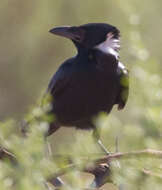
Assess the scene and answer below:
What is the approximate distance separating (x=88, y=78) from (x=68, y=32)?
0.25 metres

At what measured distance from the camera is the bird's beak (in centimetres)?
379

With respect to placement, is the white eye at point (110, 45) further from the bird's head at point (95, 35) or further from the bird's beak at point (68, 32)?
the bird's beak at point (68, 32)

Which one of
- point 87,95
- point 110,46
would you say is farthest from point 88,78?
point 110,46

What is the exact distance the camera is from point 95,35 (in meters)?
3.82

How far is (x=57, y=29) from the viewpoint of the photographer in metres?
3.81

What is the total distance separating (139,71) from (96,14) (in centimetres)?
466

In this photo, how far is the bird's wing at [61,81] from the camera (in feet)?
12.6

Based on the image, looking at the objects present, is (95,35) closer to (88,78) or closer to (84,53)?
(84,53)

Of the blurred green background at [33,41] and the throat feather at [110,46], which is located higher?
the throat feather at [110,46]

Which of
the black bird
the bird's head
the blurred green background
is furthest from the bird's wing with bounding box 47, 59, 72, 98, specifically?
the blurred green background

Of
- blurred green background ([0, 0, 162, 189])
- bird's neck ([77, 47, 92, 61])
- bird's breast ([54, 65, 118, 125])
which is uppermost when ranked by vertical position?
bird's neck ([77, 47, 92, 61])

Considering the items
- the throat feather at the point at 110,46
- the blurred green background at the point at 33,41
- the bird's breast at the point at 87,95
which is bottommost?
the blurred green background at the point at 33,41

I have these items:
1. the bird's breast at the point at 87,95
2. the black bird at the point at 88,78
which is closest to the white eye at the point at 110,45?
the black bird at the point at 88,78

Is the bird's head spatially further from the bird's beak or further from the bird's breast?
the bird's breast
